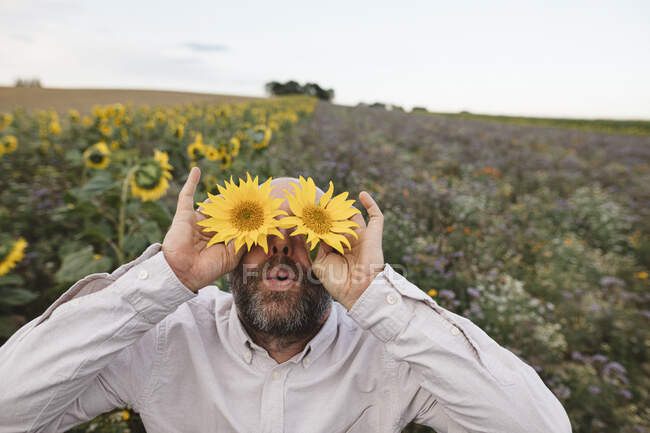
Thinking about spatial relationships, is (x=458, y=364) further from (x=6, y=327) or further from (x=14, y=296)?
(x=14, y=296)

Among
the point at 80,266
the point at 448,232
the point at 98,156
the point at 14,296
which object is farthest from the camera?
the point at 448,232

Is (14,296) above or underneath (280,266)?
underneath

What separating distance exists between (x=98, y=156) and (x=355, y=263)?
302cm

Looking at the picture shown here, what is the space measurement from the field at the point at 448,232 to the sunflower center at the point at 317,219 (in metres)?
1.42

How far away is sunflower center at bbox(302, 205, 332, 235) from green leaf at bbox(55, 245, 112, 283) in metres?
1.61

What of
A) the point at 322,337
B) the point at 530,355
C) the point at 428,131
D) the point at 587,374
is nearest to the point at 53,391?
the point at 322,337

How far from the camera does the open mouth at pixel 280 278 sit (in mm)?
1296

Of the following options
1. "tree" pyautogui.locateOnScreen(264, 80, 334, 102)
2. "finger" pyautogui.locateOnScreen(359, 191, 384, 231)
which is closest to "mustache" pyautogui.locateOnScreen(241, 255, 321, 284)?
Result: "finger" pyautogui.locateOnScreen(359, 191, 384, 231)

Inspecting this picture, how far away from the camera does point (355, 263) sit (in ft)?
4.05

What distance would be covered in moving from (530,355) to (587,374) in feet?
1.30

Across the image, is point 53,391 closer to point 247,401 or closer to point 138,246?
point 247,401

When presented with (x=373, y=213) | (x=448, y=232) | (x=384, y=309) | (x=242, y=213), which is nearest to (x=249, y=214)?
(x=242, y=213)

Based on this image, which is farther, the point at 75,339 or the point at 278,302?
the point at 278,302

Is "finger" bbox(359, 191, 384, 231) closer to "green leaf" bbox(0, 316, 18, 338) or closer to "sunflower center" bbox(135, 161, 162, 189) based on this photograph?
"sunflower center" bbox(135, 161, 162, 189)
